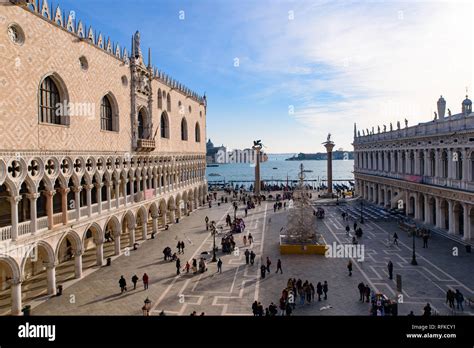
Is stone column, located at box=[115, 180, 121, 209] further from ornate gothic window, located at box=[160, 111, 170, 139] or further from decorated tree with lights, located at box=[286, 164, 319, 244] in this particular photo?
decorated tree with lights, located at box=[286, 164, 319, 244]

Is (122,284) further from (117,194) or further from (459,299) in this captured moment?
(459,299)

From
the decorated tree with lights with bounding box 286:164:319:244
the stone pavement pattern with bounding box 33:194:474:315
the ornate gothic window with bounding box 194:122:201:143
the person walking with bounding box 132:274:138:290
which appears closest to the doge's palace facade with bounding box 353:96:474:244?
the stone pavement pattern with bounding box 33:194:474:315

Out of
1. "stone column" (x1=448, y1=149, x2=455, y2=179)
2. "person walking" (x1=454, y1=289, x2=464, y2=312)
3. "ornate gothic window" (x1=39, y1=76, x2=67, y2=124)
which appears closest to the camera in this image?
"person walking" (x1=454, y1=289, x2=464, y2=312)

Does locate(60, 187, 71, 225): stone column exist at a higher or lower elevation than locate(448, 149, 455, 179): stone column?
lower

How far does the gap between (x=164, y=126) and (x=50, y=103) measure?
17.7 meters

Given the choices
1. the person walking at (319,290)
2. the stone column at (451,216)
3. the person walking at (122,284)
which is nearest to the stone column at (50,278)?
the person walking at (122,284)

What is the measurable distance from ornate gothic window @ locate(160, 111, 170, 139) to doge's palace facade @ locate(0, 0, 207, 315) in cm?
176

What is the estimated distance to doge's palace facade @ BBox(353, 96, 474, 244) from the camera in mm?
25766

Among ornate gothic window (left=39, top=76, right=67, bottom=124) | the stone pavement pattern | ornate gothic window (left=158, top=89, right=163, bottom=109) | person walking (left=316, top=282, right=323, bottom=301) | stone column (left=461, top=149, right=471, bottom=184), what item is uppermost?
ornate gothic window (left=158, top=89, right=163, bottom=109)

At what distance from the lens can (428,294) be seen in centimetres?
1670

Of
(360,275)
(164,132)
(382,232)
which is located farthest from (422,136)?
(164,132)

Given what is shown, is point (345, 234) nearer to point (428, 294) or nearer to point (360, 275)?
point (360, 275)

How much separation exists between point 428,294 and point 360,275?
12.4ft

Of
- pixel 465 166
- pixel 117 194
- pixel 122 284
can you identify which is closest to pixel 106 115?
pixel 117 194
